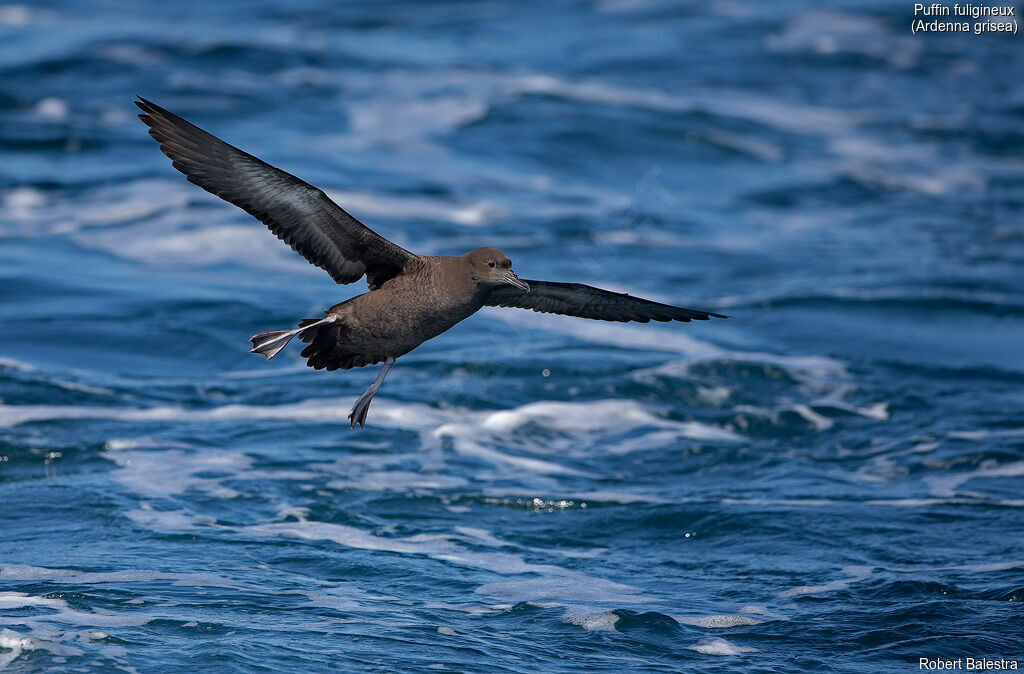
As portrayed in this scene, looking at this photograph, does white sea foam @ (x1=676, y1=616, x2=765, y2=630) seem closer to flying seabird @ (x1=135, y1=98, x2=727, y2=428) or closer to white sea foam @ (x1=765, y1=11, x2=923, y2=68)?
flying seabird @ (x1=135, y1=98, x2=727, y2=428)

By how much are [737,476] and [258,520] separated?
4075 mm

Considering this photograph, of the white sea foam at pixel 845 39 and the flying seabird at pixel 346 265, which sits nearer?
the flying seabird at pixel 346 265

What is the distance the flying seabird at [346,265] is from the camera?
6.80 meters

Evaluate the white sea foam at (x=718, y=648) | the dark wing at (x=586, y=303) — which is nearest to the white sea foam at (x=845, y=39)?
the dark wing at (x=586, y=303)

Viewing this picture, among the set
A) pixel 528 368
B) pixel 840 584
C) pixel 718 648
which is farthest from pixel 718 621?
pixel 528 368

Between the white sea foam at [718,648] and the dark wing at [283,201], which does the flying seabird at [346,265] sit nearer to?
the dark wing at [283,201]

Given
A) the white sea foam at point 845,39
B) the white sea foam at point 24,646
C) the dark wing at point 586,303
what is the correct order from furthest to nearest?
the white sea foam at point 845,39
the dark wing at point 586,303
the white sea foam at point 24,646

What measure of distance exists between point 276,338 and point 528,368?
19.4 ft

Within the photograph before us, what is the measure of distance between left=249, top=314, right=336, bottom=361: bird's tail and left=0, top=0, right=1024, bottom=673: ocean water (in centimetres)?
160

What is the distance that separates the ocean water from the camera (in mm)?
7902

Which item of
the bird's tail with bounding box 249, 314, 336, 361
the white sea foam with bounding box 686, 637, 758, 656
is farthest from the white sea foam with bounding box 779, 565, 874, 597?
the bird's tail with bounding box 249, 314, 336, 361

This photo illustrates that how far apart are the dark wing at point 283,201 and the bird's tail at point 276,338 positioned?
1.14 feet

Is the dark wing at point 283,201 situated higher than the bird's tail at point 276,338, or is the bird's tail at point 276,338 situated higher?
the dark wing at point 283,201

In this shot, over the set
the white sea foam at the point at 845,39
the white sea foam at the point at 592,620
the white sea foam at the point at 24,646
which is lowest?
→ the white sea foam at the point at 592,620
